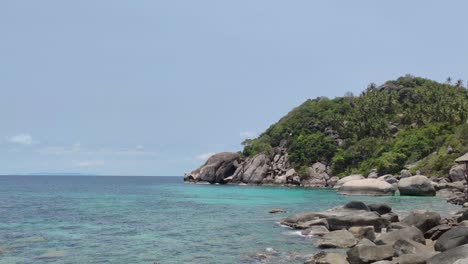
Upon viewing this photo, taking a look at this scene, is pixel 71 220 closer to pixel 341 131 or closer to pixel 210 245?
pixel 210 245

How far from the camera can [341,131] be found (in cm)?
9931

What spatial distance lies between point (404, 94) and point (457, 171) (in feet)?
196

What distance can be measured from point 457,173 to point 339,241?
1670 inches

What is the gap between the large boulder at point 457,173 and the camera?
55609mm

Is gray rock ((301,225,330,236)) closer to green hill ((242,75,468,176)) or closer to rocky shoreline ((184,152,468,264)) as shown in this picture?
rocky shoreline ((184,152,468,264))

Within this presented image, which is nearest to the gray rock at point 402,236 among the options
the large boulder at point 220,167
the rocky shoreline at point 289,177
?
the rocky shoreline at point 289,177

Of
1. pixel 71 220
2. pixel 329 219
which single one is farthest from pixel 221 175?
pixel 329 219

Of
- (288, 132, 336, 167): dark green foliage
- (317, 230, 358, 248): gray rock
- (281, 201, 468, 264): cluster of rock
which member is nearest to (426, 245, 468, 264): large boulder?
(281, 201, 468, 264): cluster of rock

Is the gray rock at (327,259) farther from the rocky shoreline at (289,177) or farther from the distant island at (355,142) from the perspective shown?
the distant island at (355,142)

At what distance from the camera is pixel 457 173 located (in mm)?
56375

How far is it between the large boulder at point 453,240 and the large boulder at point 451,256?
257 centimetres

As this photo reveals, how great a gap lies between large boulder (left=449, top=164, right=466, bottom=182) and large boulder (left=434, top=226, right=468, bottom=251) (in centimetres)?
4333

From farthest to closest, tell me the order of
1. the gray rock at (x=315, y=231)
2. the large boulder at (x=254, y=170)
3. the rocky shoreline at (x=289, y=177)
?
the large boulder at (x=254, y=170) → the rocky shoreline at (x=289, y=177) → the gray rock at (x=315, y=231)

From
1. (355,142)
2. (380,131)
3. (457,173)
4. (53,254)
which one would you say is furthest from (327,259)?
(380,131)
